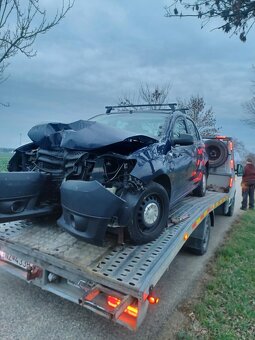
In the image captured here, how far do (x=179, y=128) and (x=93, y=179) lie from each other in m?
2.12

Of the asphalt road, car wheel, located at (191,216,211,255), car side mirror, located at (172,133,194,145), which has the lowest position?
the asphalt road

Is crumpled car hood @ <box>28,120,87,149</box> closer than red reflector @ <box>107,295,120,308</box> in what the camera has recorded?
No

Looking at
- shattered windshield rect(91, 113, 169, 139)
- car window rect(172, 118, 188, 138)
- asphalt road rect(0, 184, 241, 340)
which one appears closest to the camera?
asphalt road rect(0, 184, 241, 340)

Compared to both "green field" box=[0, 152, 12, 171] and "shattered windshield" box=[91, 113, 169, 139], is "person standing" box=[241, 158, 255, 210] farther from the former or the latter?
"green field" box=[0, 152, 12, 171]

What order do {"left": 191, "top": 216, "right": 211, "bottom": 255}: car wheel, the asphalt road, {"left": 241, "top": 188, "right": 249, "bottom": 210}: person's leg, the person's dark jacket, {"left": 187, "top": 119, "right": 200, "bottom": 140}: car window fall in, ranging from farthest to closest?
{"left": 241, "top": 188, "right": 249, "bottom": 210}: person's leg → the person's dark jacket → {"left": 187, "top": 119, "right": 200, "bottom": 140}: car window → {"left": 191, "top": 216, "right": 211, "bottom": 255}: car wheel → the asphalt road

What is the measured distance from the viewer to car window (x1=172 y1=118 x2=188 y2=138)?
15.2ft

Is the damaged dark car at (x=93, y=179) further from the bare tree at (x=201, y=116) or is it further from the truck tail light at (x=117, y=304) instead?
the bare tree at (x=201, y=116)

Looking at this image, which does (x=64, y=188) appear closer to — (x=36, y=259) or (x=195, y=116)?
(x=36, y=259)

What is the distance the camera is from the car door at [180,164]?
14.2 feet

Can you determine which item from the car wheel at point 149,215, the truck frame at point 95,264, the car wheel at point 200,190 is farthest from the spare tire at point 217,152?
the car wheel at point 149,215

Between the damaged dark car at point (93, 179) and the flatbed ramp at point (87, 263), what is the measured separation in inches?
10.0

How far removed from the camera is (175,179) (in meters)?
4.35

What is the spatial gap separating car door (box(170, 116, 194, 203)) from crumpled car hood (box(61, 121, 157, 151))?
1.18 metres

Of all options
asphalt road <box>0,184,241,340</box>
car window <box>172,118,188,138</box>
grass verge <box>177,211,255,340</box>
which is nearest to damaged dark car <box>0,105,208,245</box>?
car window <box>172,118,188,138</box>
